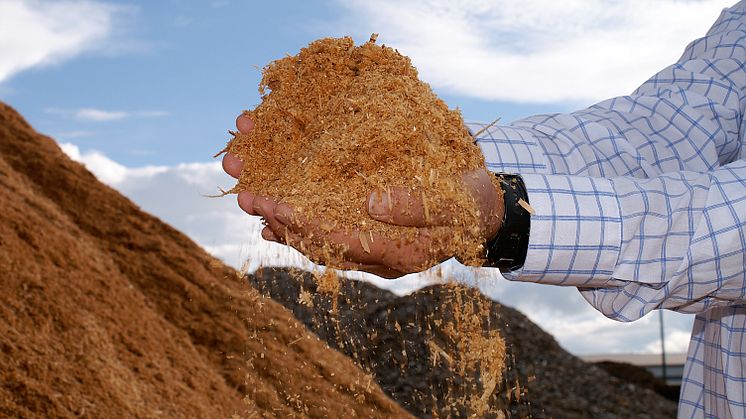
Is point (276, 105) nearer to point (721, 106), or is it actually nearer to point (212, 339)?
point (721, 106)

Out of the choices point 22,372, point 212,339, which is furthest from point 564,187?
point 212,339

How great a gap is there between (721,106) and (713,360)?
696mm

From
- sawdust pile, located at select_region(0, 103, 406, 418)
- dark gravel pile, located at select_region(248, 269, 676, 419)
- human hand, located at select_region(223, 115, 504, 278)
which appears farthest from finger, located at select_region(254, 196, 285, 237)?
dark gravel pile, located at select_region(248, 269, 676, 419)

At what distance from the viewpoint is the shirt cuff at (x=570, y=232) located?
1.34m

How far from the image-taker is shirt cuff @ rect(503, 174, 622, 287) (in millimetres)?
1345

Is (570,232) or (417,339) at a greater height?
(417,339)

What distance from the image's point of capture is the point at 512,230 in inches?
53.4

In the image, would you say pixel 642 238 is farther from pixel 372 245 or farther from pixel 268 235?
pixel 268 235

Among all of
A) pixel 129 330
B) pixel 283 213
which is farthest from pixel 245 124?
pixel 129 330

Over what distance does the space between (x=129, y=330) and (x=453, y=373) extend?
76.7 inches

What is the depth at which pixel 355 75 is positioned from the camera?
1733 mm

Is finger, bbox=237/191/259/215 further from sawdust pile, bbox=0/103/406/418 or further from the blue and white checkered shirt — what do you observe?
sawdust pile, bbox=0/103/406/418

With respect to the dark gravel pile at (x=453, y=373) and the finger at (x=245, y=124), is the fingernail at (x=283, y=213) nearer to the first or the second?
the finger at (x=245, y=124)

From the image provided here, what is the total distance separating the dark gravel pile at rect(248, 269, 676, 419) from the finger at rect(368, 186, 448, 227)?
3097mm
